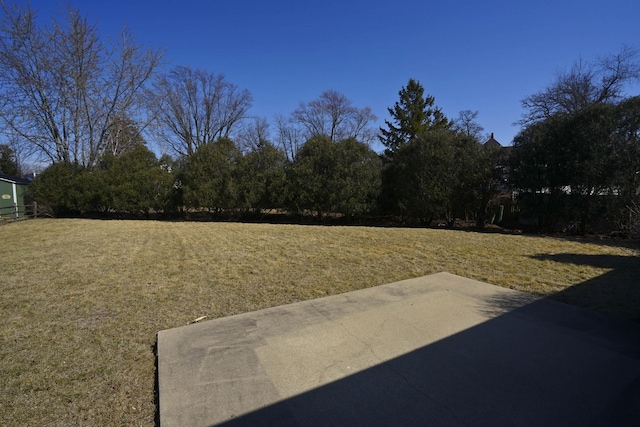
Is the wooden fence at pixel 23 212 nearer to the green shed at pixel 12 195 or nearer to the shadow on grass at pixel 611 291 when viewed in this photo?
the green shed at pixel 12 195

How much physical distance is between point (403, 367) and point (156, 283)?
12.3ft

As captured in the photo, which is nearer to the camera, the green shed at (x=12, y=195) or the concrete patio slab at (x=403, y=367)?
the concrete patio slab at (x=403, y=367)

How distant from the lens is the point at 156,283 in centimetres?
464

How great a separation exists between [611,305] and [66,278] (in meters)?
7.49

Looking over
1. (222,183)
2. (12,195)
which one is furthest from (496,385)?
(12,195)

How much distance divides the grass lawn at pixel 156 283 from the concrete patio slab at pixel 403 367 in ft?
1.29

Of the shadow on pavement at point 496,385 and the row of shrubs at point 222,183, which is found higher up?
the row of shrubs at point 222,183

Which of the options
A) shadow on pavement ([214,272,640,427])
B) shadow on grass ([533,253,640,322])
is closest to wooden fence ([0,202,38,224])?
shadow on pavement ([214,272,640,427])

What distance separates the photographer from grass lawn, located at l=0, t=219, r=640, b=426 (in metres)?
2.25

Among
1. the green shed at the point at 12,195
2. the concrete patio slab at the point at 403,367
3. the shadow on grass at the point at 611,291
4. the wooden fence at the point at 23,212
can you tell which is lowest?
the concrete patio slab at the point at 403,367

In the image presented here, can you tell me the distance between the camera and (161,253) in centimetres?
672

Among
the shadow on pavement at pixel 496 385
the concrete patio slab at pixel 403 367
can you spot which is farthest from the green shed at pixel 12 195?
the shadow on pavement at pixel 496 385

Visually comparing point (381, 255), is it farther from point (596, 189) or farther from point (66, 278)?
point (596, 189)

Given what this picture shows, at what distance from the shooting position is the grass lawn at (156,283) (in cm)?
225
